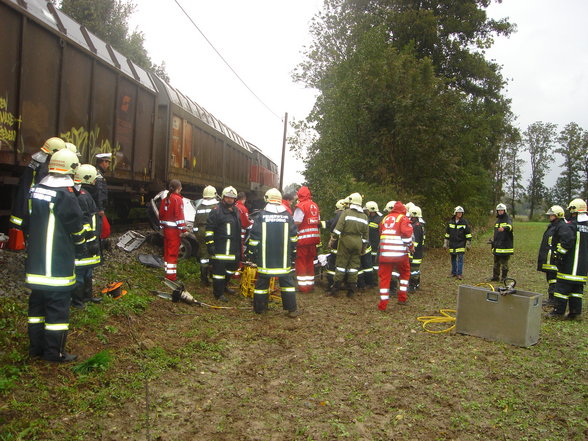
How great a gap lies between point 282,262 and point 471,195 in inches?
667

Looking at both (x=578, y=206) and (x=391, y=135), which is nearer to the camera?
(x=578, y=206)

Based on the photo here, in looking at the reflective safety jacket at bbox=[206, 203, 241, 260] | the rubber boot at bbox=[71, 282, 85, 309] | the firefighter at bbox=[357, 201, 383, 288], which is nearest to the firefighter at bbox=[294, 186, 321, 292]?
the firefighter at bbox=[357, 201, 383, 288]

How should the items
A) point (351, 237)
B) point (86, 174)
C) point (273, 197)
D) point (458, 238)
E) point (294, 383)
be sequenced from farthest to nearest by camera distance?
point (458, 238)
point (351, 237)
point (273, 197)
point (86, 174)
point (294, 383)

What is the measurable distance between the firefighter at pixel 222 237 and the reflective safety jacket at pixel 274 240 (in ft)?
2.20

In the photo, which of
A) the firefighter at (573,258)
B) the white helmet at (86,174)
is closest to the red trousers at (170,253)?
the white helmet at (86,174)

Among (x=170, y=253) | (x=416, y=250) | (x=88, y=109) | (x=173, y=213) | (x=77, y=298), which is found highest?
(x=88, y=109)

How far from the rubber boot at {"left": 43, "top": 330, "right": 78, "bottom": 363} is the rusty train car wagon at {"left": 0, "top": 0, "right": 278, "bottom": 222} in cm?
293

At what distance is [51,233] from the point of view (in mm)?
4188

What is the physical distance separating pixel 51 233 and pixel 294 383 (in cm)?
265

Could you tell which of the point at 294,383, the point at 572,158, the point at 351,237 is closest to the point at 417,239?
the point at 351,237

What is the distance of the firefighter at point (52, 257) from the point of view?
4.14m

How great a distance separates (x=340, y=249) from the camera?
8.73 m

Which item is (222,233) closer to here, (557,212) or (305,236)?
(305,236)

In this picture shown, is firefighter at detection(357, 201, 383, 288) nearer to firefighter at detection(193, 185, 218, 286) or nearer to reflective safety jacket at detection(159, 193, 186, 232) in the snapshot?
firefighter at detection(193, 185, 218, 286)
